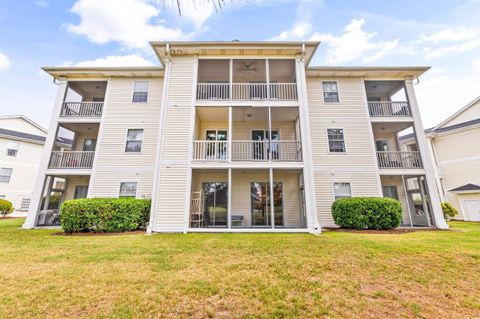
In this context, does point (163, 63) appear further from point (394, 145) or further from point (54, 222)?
point (394, 145)

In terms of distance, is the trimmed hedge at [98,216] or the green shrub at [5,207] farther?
the green shrub at [5,207]

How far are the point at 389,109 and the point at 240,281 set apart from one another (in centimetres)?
1351

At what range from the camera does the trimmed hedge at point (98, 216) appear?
8.39m

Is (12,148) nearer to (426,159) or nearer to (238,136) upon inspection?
(238,136)

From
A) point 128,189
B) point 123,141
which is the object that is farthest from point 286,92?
point 128,189

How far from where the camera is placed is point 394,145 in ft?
42.1

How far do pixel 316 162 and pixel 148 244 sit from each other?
8913mm

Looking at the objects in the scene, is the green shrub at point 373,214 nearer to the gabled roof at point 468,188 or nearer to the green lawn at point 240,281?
the green lawn at point 240,281

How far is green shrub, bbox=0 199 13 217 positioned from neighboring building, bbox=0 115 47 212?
1.86 metres

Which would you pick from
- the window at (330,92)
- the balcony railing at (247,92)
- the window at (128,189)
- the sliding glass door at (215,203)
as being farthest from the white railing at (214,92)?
the window at (128,189)

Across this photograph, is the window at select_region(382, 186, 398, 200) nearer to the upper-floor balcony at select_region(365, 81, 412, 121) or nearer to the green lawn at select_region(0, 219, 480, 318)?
the upper-floor balcony at select_region(365, 81, 412, 121)

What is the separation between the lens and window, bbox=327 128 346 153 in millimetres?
11477

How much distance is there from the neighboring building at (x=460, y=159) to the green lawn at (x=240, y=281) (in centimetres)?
1278

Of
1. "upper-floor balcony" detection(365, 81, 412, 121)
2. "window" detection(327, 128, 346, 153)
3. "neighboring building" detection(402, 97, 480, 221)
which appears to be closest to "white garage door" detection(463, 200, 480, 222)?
"neighboring building" detection(402, 97, 480, 221)
